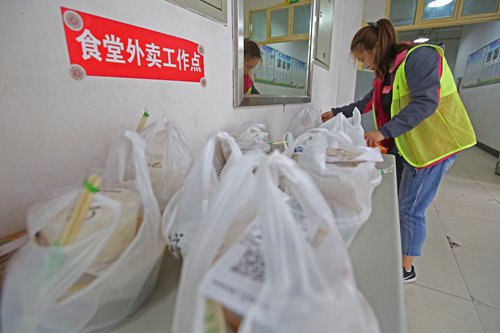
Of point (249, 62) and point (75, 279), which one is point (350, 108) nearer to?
point (249, 62)

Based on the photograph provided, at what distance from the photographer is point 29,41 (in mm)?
444

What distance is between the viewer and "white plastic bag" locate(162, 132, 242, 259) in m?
0.38

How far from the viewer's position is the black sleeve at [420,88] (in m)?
0.96

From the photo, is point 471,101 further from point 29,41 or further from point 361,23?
point 29,41

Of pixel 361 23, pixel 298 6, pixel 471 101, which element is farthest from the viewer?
pixel 471 101

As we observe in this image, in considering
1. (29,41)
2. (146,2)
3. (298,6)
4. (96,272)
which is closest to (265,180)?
(96,272)

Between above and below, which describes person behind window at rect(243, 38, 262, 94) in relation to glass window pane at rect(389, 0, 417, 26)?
below

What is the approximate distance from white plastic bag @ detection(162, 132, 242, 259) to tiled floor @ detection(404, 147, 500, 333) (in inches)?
46.0

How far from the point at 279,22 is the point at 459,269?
76.7 inches

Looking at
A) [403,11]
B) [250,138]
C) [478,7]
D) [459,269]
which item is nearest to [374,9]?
[403,11]

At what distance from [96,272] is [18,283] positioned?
0.07 m

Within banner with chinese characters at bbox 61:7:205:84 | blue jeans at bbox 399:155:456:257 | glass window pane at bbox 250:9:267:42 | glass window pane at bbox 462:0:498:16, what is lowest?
blue jeans at bbox 399:155:456:257

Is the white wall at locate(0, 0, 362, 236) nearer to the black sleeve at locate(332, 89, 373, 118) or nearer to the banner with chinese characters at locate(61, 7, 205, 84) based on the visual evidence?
the banner with chinese characters at locate(61, 7, 205, 84)

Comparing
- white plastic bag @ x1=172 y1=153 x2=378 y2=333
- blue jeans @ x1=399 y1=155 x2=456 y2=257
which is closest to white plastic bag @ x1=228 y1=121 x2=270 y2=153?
white plastic bag @ x1=172 y1=153 x2=378 y2=333
